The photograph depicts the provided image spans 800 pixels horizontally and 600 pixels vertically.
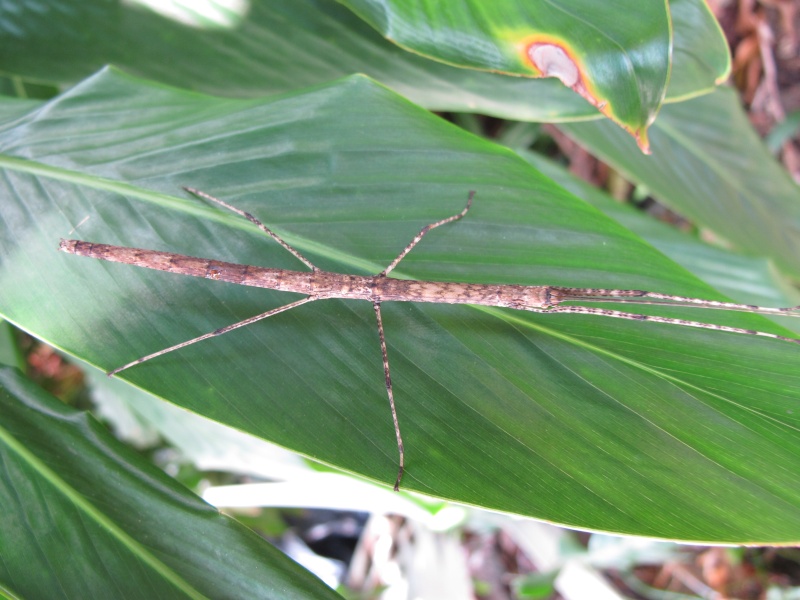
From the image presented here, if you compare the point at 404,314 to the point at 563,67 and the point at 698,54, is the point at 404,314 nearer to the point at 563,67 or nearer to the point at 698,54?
the point at 563,67

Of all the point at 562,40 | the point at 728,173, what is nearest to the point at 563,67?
the point at 562,40

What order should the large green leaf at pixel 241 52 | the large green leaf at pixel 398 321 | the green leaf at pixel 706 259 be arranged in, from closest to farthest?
the large green leaf at pixel 398 321 < the large green leaf at pixel 241 52 < the green leaf at pixel 706 259

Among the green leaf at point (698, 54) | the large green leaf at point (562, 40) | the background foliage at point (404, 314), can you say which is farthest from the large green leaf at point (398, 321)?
the green leaf at point (698, 54)

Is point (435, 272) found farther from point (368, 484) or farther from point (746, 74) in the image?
point (746, 74)

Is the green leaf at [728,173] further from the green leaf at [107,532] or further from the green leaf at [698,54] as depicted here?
the green leaf at [107,532]

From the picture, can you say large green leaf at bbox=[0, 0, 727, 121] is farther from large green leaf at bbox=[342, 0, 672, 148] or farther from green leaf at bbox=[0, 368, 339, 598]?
green leaf at bbox=[0, 368, 339, 598]

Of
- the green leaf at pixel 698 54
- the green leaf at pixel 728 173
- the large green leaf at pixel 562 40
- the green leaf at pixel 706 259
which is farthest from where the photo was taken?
A: the green leaf at pixel 728 173
